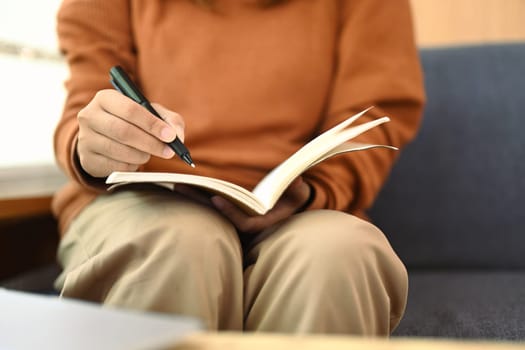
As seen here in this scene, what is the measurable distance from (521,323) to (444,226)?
1.31 ft

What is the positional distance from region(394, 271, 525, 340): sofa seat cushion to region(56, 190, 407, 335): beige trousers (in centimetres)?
13

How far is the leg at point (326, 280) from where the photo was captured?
468 millimetres

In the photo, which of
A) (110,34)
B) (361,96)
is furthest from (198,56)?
(361,96)

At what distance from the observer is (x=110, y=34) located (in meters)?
0.78

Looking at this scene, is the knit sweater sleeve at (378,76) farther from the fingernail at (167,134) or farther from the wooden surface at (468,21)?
the wooden surface at (468,21)

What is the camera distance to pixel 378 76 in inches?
31.2

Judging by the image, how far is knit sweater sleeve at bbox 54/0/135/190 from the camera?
2.45 ft

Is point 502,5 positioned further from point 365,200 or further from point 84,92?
point 84,92

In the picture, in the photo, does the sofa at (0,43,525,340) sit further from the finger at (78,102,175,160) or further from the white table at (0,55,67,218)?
the finger at (78,102,175,160)

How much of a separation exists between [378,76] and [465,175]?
363 millimetres

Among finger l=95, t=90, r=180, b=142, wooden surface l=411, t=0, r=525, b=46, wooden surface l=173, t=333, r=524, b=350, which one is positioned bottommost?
wooden surface l=411, t=0, r=525, b=46

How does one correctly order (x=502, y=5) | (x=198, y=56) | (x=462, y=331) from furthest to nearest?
(x=502, y=5), (x=198, y=56), (x=462, y=331)

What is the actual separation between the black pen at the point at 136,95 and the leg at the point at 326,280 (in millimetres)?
117

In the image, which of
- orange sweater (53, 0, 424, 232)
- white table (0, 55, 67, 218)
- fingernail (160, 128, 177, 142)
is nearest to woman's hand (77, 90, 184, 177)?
fingernail (160, 128, 177, 142)
